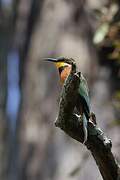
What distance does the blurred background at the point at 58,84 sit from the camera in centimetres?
272

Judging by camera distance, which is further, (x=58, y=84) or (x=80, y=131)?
(x=58, y=84)

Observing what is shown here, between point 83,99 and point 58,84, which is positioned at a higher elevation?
point 58,84

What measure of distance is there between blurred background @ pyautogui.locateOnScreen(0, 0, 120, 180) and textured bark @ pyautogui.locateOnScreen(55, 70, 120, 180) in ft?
3.86

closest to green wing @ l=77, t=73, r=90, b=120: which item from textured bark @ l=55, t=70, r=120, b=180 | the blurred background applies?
A: textured bark @ l=55, t=70, r=120, b=180

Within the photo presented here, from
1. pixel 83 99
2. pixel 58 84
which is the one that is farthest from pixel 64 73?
pixel 58 84

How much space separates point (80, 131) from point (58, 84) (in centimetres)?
159

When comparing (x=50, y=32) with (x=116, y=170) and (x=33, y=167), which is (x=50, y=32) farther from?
(x=116, y=170)

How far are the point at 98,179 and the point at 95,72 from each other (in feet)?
1.57

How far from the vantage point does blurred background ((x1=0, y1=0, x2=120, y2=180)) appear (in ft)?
8.94

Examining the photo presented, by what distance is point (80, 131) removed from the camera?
131 cm

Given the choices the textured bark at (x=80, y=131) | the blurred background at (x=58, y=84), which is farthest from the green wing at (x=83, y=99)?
the blurred background at (x=58, y=84)

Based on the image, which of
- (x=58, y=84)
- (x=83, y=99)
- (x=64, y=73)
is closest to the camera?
(x=83, y=99)

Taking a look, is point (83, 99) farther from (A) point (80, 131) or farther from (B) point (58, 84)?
(B) point (58, 84)

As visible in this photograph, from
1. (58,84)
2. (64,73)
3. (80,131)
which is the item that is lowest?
(80,131)
